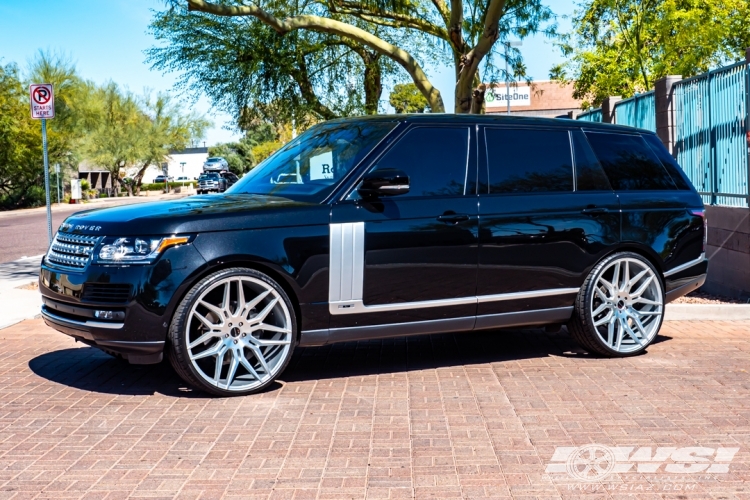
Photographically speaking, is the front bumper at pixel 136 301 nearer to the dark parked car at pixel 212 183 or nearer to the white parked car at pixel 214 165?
the dark parked car at pixel 212 183

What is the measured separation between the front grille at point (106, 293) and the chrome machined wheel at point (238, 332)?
0.43 metres

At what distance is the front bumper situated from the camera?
598 centimetres

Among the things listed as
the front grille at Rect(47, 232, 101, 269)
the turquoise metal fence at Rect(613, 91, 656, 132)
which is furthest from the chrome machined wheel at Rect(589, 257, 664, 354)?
the turquoise metal fence at Rect(613, 91, 656, 132)

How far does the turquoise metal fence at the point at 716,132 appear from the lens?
1067 cm

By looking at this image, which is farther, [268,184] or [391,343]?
[391,343]

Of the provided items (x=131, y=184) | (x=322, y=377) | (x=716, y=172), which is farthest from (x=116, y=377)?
(x=131, y=184)

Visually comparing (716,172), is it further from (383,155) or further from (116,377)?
(116,377)

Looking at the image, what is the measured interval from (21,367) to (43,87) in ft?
25.8

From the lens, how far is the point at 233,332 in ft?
20.7

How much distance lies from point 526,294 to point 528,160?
109cm

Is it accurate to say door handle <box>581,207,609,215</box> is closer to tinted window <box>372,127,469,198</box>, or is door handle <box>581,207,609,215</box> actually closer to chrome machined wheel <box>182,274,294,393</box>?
tinted window <box>372,127,469,198</box>

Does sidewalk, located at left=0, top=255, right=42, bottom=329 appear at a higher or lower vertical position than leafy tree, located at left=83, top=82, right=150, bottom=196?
lower

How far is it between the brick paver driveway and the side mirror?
139 cm

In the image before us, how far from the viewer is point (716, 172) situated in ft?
37.9
